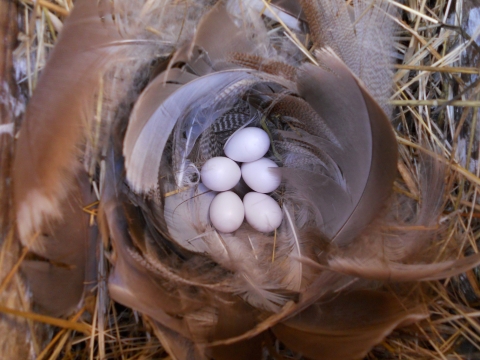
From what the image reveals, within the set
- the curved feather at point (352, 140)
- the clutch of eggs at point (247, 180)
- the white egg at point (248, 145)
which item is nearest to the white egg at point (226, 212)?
the clutch of eggs at point (247, 180)

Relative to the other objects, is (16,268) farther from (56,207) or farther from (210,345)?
(210,345)

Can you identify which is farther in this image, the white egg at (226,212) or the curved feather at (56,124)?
the white egg at (226,212)

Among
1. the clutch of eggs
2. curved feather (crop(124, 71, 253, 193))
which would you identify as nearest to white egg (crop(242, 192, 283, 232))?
the clutch of eggs

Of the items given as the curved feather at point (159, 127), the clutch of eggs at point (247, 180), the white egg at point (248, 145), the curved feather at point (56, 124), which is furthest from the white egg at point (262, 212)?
the curved feather at point (56, 124)

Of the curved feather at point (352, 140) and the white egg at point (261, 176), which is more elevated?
the curved feather at point (352, 140)

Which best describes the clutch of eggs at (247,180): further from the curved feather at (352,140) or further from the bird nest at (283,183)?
the curved feather at (352,140)

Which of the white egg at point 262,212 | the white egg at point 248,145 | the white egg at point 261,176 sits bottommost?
the white egg at point 262,212
